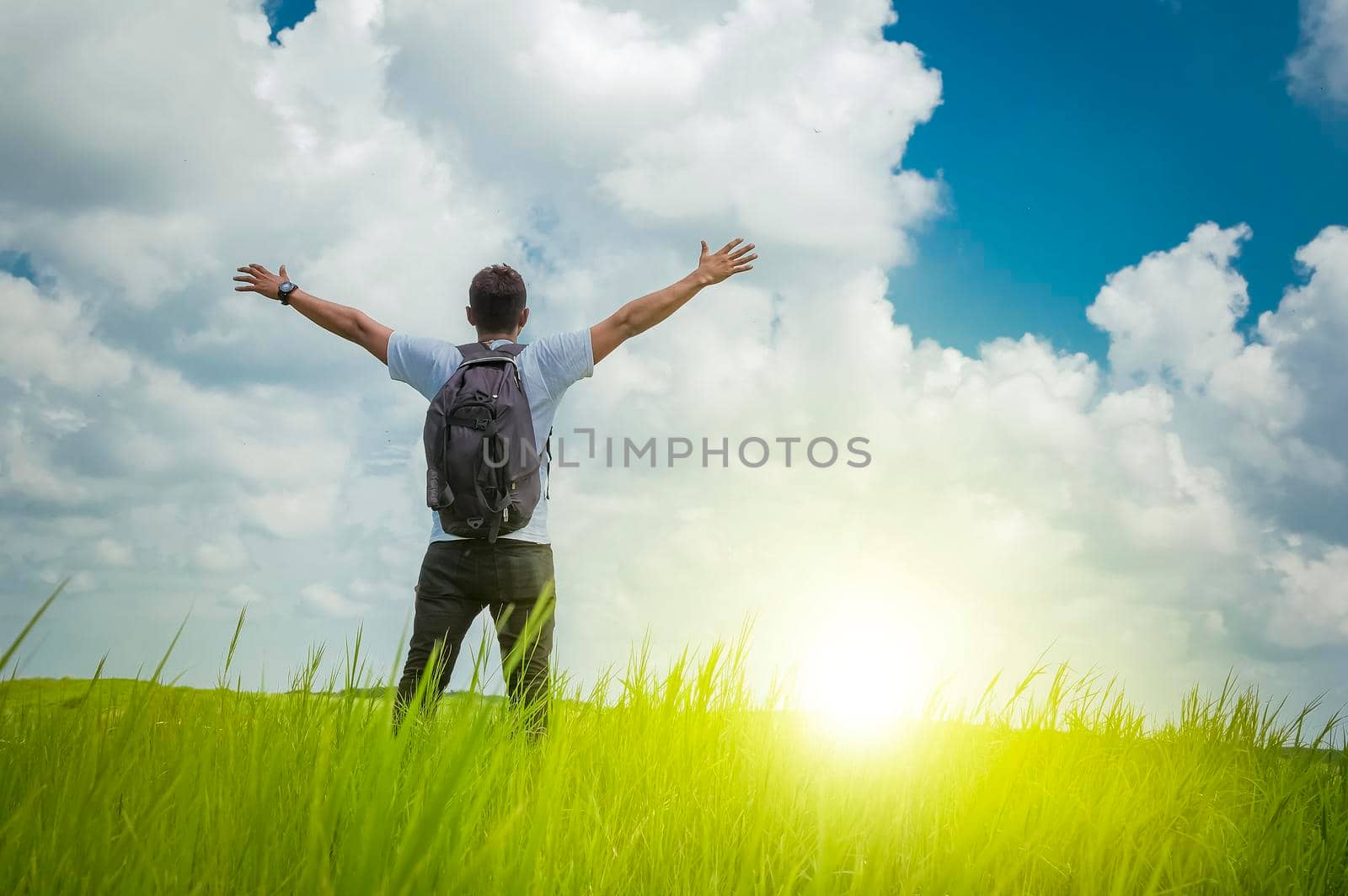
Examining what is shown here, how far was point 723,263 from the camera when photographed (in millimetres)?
5559

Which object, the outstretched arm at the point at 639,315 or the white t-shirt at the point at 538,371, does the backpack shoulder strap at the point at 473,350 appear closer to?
the white t-shirt at the point at 538,371

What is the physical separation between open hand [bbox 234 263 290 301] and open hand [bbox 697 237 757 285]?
2903 millimetres

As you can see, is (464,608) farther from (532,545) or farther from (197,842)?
(197,842)

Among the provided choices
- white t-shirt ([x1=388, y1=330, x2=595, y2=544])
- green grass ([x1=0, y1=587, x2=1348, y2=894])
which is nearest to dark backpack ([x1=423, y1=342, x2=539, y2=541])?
white t-shirt ([x1=388, y1=330, x2=595, y2=544])

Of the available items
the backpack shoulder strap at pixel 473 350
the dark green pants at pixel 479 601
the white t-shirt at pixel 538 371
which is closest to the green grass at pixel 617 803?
the dark green pants at pixel 479 601

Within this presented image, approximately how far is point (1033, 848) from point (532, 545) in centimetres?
282

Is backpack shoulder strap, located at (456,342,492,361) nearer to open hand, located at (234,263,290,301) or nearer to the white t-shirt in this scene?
the white t-shirt

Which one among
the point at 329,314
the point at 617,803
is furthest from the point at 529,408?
the point at 617,803

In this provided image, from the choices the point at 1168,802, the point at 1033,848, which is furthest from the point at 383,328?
the point at 1168,802

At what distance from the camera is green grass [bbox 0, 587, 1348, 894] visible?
2195 mm

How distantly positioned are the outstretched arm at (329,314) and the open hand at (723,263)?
201cm

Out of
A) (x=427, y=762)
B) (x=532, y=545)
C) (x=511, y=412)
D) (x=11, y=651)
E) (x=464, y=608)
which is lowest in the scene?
(x=427, y=762)

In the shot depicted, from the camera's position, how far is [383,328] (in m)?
5.59

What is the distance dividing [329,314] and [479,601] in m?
2.23
